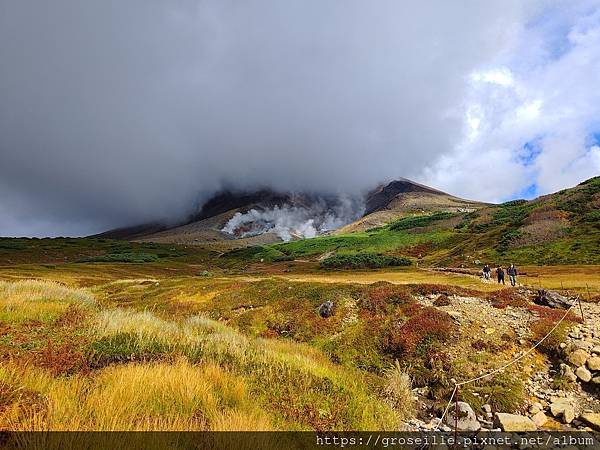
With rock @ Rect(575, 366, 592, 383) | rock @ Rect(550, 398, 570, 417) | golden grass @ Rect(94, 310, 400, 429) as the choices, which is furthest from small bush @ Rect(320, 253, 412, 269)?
golden grass @ Rect(94, 310, 400, 429)

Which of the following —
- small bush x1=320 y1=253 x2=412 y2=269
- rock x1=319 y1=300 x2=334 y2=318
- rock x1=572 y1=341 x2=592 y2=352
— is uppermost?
small bush x1=320 y1=253 x2=412 y2=269

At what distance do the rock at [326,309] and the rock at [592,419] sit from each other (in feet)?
44.3

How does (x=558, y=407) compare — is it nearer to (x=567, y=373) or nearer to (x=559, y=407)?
(x=559, y=407)

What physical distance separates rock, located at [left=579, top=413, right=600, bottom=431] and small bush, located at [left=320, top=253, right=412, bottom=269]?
57795 millimetres

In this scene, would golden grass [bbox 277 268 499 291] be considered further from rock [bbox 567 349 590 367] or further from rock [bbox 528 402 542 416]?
rock [bbox 528 402 542 416]

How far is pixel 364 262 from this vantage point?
72.1m

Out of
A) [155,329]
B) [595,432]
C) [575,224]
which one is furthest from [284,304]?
[575,224]

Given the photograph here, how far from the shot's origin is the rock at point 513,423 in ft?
32.2

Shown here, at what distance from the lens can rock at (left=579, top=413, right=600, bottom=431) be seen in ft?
31.6

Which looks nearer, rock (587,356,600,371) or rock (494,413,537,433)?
rock (494,413,537,433)

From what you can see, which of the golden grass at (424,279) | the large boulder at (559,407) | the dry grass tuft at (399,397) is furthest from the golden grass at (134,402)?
the golden grass at (424,279)

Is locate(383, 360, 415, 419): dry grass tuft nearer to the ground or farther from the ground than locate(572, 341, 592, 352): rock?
nearer to the ground

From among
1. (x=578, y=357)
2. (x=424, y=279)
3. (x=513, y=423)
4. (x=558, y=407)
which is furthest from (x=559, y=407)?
(x=424, y=279)

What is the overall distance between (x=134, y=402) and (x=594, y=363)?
1557cm
